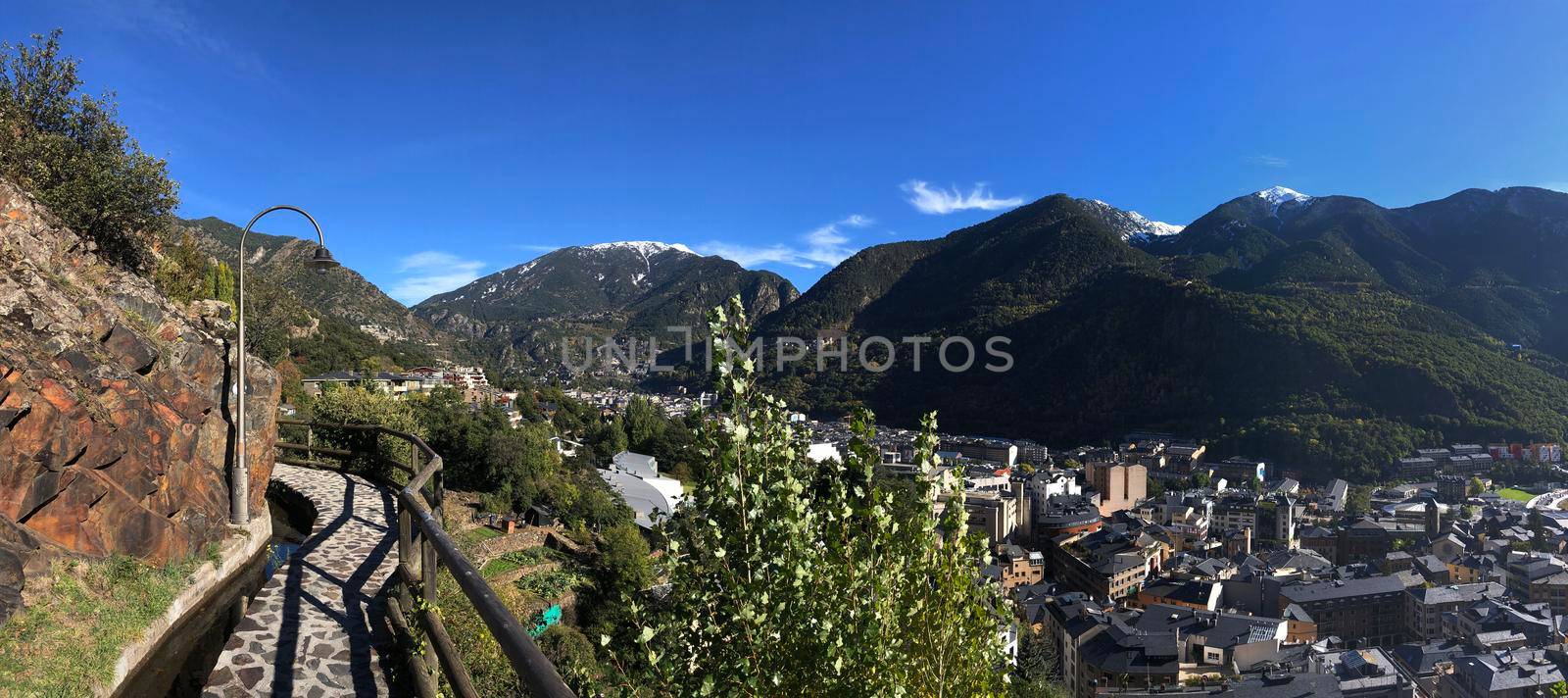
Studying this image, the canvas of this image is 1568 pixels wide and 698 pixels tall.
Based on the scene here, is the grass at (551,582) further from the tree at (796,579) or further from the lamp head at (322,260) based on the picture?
the tree at (796,579)

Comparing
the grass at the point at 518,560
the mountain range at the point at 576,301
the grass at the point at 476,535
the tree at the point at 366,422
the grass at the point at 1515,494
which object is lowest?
the grass at the point at 1515,494

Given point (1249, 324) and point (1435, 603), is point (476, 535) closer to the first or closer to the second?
point (1435, 603)

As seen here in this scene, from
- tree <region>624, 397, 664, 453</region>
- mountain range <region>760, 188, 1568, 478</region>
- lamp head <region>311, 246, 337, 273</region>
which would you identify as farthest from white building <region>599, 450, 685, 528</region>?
mountain range <region>760, 188, 1568, 478</region>

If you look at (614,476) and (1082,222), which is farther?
(1082,222)

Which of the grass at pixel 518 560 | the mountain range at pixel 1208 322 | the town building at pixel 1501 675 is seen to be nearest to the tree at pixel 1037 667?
the grass at pixel 518 560

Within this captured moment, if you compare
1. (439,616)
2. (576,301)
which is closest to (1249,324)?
(439,616)

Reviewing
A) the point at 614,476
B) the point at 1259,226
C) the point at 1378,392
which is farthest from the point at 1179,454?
the point at 1259,226

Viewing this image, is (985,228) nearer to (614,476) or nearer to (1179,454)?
(1179,454)
